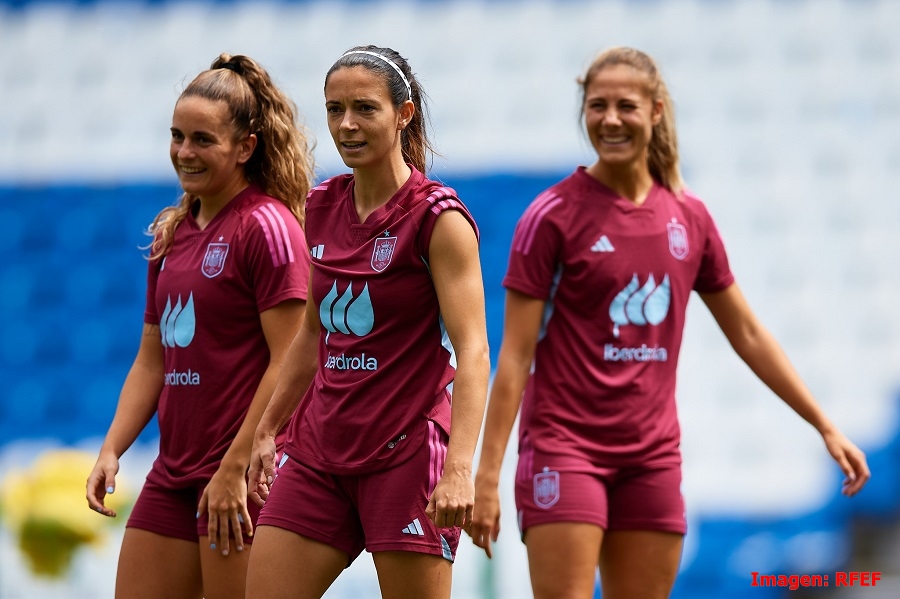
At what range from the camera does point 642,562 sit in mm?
3812

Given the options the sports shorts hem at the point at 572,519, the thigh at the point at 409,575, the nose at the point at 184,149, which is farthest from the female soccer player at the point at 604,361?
the nose at the point at 184,149

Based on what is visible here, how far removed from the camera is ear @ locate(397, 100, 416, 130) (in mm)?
3316

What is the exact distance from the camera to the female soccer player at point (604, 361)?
3783mm

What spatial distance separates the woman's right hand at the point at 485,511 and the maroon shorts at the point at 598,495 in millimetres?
120

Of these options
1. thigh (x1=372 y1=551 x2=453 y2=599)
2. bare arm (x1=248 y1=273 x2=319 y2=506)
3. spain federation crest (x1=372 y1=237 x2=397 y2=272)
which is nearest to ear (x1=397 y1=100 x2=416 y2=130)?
spain federation crest (x1=372 y1=237 x2=397 y2=272)

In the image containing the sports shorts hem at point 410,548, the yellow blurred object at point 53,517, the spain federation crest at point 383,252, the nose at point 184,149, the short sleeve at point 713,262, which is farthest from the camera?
the yellow blurred object at point 53,517

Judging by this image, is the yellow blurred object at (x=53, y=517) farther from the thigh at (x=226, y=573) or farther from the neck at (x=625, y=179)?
the neck at (x=625, y=179)

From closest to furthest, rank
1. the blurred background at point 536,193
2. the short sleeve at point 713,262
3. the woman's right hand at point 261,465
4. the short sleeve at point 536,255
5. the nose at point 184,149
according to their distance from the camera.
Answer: the woman's right hand at point 261,465
the nose at point 184,149
the short sleeve at point 536,255
the short sleeve at point 713,262
the blurred background at point 536,193

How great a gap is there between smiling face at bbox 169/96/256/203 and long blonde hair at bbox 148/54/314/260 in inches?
3.1

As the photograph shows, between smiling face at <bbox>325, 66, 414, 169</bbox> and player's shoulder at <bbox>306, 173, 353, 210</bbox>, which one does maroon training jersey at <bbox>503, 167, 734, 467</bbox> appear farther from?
smiling face at <bbox>325, 66, 414, 169</bbox>

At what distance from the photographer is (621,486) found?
12.6 ft

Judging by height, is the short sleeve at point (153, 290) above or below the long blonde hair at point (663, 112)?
below

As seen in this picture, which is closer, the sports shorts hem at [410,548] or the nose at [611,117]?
the sports shorts hem at [410,548]

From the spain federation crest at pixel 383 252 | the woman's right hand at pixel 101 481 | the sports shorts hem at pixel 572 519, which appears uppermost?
the spain federation crest at pixel 383 252
